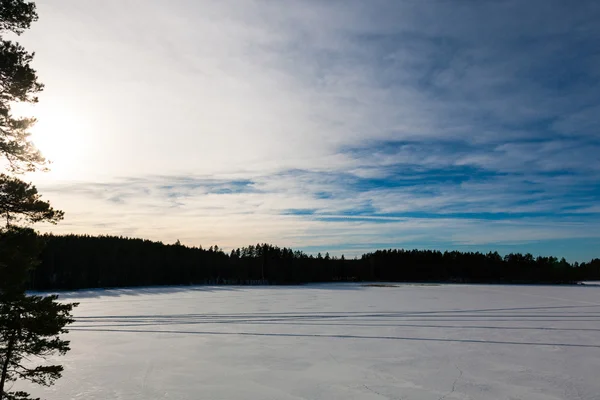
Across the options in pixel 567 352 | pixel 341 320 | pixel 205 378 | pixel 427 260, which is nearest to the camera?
pixel 205 378

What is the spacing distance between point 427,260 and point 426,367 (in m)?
119

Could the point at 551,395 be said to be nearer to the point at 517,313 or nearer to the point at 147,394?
the point at 147,394

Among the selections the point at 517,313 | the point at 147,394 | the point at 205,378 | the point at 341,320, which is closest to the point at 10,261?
the point at 147,394

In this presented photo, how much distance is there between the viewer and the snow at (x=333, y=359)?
35.2ft

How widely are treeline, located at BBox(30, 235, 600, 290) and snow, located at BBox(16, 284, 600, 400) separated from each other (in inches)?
2647

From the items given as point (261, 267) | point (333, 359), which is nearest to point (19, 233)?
point (333, 359)

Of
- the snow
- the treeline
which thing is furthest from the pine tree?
the treeline

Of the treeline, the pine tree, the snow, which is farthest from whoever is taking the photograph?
the treeline

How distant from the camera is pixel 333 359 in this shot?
45.8ft

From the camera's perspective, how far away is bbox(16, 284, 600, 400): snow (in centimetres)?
1072

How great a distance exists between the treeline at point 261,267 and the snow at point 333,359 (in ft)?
221

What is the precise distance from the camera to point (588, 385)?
11.0 m

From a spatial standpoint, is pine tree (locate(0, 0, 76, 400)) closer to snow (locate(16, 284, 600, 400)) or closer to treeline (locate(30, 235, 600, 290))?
snow (locate(16, 284, 600, 400))

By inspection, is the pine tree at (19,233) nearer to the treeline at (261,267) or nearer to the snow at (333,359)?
the snow at (333,359)
